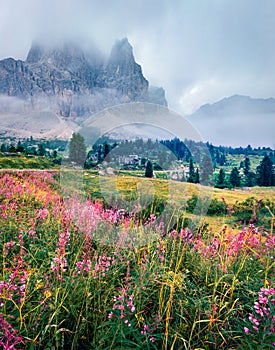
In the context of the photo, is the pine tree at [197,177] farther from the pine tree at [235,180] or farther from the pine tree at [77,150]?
the pine tree at [235,180]

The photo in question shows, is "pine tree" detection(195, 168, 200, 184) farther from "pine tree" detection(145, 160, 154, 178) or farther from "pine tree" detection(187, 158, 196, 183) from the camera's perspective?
"pine tree" detection(145, 160, 154, 178)

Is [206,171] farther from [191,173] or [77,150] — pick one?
[77,150]

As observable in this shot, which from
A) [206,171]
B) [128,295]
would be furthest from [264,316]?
[206,171]

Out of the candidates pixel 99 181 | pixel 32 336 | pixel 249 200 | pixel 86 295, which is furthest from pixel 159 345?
pixel 249 200

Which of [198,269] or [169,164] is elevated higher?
[169,164]

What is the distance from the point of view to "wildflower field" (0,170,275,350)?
2169 mm

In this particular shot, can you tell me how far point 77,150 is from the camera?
7.85 metres

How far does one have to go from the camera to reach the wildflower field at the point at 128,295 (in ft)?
7.11

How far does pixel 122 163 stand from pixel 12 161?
34.2 ft

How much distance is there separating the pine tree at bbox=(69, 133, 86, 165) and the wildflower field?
9.60ft

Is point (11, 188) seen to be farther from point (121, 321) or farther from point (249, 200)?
point (249, 200)

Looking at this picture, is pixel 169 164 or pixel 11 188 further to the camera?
pixel 11 188

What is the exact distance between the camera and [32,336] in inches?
87.0

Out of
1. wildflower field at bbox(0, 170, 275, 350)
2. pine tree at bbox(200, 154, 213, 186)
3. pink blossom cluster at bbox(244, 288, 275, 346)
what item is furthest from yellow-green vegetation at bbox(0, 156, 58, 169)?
pink blossom cluster at bbox(244, 288, 275, 346)
